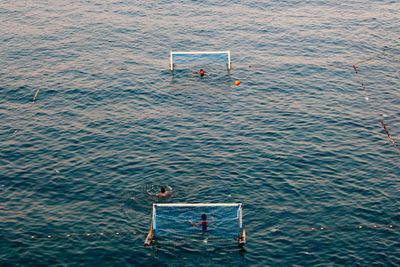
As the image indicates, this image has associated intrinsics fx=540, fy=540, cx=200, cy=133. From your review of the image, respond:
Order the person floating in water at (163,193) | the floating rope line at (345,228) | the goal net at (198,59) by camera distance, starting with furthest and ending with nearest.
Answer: the goal net at (198,59), the person floating in water at (163,193), the floating rope line at (345,228)

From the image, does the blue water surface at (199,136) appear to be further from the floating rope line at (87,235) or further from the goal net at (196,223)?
the goal net at (196,223)

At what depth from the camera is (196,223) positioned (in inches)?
1866

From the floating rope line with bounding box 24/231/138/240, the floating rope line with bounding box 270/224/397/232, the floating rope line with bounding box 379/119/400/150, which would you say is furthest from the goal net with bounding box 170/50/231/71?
the floating rope line with bounding box 24/231/138/240

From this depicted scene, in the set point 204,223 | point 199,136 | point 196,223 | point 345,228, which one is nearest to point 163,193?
point 196,223

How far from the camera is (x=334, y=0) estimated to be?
120 meters

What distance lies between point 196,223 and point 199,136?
19.0m

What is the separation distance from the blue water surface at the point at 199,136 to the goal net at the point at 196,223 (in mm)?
1116

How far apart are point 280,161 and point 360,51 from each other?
1638 inches

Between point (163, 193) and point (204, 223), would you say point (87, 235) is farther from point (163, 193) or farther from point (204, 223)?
point (204, 223)

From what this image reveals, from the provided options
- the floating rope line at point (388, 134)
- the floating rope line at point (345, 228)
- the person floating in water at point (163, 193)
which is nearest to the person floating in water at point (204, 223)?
the floating rope line at point (345, 228)

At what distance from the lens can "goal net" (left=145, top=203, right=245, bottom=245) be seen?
46.2 m

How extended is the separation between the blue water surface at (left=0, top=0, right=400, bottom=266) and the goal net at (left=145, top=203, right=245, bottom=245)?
1116mm

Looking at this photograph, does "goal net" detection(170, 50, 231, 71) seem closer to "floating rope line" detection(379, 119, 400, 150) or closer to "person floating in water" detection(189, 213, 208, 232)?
"floating rope line" detection(379, 119, 400, 150)

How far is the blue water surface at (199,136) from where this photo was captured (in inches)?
1829
